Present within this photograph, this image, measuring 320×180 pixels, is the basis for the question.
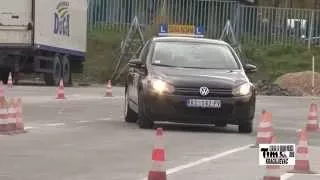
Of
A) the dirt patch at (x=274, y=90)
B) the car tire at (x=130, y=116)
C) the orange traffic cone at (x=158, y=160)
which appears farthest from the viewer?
the dirt patch at (x=274, y=90)

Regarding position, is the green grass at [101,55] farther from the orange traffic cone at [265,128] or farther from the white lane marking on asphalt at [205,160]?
the orange traffic cone at [265,128]

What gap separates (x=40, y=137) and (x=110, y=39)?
3320cm

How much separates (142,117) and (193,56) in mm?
1588

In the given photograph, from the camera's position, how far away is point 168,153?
44.0 feet

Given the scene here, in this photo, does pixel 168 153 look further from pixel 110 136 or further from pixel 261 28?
pixel 261 28

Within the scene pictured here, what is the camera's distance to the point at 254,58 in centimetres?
4719

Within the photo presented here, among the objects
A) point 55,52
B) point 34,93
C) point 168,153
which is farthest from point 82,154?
point 55,52

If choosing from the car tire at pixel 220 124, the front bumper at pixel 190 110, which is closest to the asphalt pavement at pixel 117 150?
the car tire at pixel 220 124

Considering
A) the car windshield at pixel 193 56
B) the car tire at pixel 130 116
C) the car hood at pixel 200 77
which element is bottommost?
the car tire at pixel 130 116

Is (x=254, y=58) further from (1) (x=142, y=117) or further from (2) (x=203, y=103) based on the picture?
(2) (x=203, y=103)

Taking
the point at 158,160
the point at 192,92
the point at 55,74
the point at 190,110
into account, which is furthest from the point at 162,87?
the point at 55,74

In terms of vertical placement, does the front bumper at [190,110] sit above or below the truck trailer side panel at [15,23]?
below

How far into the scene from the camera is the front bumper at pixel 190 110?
16438 mm

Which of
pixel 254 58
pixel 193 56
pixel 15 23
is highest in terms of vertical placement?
pixel 15 23
